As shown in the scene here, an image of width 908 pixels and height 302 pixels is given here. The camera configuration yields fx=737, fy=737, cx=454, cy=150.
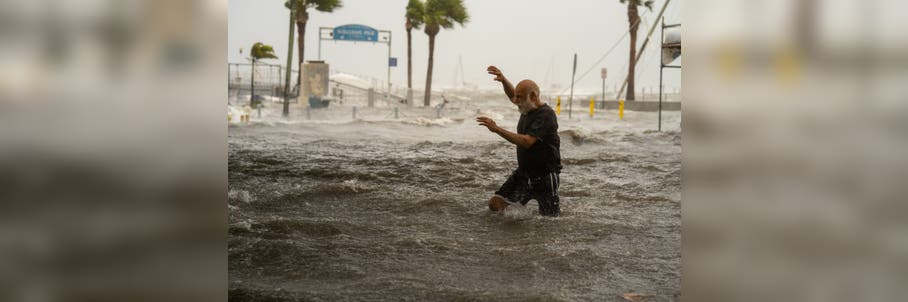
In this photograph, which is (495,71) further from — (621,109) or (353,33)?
(621,109)

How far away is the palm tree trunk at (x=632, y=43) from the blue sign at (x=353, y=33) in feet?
8.68

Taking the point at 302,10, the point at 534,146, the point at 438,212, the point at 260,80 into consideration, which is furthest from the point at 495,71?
the point at 260,80

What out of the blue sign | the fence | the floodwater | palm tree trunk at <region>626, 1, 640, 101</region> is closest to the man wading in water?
the floodwater

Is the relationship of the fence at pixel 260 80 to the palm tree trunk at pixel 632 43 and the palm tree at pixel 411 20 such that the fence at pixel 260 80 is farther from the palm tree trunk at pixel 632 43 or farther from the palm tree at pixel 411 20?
the palm tree trunk at pixel 632 43

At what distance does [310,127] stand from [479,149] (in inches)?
75.7

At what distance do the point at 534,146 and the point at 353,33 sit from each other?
3842 millimetres

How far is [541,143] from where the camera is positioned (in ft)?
14.1

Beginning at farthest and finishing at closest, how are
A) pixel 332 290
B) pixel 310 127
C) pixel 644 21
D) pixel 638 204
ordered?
1. pixel 310 127
2. pixel 644 21
3. pixel 638 204
4. pixel 332 290

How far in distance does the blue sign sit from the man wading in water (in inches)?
139

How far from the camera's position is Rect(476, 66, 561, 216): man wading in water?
4.22m

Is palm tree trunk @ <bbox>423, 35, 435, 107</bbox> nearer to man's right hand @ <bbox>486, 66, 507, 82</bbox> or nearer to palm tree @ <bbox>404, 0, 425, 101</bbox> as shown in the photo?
palm tree @ <bbox>404, 0, 425, 101</bbox>
